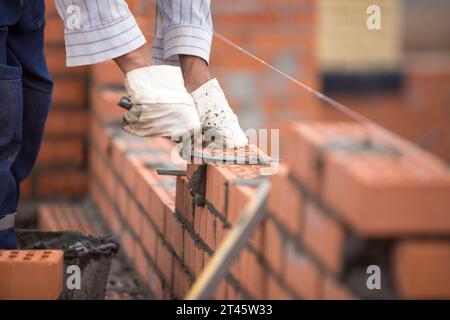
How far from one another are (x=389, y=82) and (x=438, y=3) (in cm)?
413

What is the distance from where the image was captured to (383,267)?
5.17 feet

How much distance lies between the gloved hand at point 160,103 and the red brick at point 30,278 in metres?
0.38

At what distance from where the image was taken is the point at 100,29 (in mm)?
2408

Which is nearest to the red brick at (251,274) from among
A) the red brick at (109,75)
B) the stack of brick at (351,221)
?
the stack of brick at (351,221)

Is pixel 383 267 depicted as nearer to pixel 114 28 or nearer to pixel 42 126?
pixel 114 28

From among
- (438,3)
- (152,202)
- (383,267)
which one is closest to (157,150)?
(152,202)

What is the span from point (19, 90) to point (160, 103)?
13.7 inches

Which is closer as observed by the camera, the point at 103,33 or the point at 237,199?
the point at 237,199

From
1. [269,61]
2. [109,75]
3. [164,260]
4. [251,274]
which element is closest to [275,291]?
[251,274]

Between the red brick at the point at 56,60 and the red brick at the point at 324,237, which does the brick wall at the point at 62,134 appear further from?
the red brick at the point at 324,237

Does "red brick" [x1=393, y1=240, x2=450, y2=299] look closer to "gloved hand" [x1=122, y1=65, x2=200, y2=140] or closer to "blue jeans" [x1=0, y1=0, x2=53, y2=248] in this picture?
"gloved hand" [x1=122, y1=65, x2=200, y2=140]

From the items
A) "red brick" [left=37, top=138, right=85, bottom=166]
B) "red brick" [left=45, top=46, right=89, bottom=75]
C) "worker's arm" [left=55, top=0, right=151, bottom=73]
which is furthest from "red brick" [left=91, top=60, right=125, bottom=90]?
"worker's arm" [left=55, top=0, right=151, bottom=73]

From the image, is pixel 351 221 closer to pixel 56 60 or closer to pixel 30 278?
pixel 30 278

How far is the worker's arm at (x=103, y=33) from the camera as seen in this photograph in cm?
241
